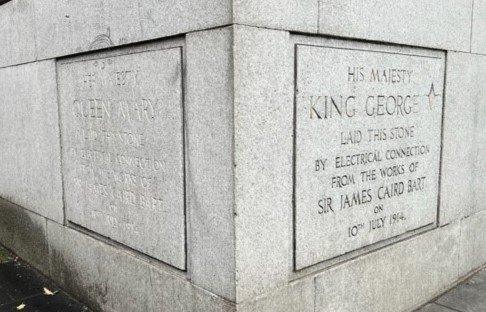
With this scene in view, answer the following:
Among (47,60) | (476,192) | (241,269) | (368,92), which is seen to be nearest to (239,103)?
(241,269)

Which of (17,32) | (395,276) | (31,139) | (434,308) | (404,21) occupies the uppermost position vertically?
(17,32)

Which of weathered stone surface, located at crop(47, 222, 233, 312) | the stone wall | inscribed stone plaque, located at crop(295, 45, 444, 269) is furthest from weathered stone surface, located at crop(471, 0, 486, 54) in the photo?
weathered stone surface, located at crop(47, 222, 233, 312)

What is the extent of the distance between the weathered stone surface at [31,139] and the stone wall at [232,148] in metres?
0.03

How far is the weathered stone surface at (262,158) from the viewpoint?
2977mm

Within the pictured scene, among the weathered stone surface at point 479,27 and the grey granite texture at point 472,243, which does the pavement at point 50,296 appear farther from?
the weathered stone surface at point 479,27

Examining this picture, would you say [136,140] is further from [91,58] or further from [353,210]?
[353,210]

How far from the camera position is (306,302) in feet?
11.5

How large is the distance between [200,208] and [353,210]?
4.32 feet

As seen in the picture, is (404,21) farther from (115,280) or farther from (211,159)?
(115,280)

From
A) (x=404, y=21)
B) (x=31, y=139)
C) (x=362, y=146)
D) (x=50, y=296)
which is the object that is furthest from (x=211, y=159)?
(x=31, y=139)

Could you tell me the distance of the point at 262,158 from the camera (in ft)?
10.2

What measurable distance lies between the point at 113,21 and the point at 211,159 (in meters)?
1.58

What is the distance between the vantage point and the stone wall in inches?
122

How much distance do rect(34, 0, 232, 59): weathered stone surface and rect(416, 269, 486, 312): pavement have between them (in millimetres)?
3333
